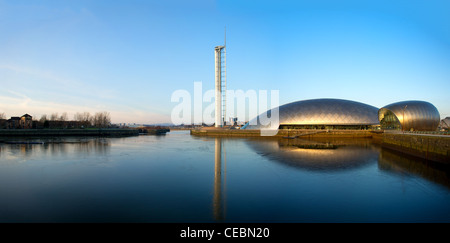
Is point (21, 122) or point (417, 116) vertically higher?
point (21, 122)

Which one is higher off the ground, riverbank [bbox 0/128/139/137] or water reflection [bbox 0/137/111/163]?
riverbank [bbox 0/128/139/137]

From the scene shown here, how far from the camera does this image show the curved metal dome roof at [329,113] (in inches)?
2055

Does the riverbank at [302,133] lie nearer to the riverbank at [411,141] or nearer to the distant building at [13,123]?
the riverbank at [411,141]

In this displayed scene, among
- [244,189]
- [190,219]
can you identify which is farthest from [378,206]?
[190,219]

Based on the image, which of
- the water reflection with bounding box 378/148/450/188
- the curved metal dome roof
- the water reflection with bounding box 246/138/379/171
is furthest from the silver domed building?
the water reflection with bounding box 378/148/450/188

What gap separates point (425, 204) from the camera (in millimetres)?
8367

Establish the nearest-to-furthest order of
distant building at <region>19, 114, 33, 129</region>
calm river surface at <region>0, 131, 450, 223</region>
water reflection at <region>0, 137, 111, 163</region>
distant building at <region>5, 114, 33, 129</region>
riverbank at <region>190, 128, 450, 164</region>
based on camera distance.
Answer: calm river surface at <region>0, 131, 450, 223</region> → riverbank at <region>190, 128, 450, 164</region> → water reflection at <region>0, 137, 111, 163</region> → distant building at <region>5, 114, 33, 129</region> → distant building at <region>19, 114, 33, 129</region>

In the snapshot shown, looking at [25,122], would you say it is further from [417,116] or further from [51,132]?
[417,116]

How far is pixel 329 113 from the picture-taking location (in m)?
54.0

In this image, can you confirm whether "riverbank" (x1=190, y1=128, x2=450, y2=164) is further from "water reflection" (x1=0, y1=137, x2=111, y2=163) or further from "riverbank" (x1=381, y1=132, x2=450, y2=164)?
"water reflection" (x1=0, y1=137, x2=111, y2=163)

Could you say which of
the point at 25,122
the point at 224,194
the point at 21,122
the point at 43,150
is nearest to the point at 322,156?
the point at 224,194

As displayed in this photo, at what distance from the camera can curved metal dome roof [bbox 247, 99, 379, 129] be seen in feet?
171
